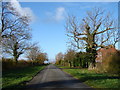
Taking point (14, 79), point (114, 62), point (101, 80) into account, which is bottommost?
point (14, 79)

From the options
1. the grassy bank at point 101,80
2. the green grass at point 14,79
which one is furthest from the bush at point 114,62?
the green grass at point 14,79

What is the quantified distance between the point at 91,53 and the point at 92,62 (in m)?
2.04

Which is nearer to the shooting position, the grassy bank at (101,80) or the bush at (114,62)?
the grassy bank at (101,80)

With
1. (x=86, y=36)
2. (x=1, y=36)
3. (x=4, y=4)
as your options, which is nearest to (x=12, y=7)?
(x=4, y=4)

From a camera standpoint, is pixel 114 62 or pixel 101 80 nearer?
pixel 101 80

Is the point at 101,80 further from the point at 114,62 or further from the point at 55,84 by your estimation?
the point at 114,62

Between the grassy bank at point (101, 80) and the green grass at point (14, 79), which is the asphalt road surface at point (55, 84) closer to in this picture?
the grassy bank at point (101, 80)

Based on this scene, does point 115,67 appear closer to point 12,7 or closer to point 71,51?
point 12,7

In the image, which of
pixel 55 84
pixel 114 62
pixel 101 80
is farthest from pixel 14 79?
pixel 114 62

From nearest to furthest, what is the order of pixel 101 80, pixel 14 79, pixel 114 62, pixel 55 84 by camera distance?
pixel 55 84
pixel 101 80
pixel 14 79
pixel 114 62

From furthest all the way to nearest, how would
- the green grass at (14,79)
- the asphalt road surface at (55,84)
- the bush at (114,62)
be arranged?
1. the bush at (114,62)
2. the green grass at (14,79)
3. the asphalt road surface at (55,84)

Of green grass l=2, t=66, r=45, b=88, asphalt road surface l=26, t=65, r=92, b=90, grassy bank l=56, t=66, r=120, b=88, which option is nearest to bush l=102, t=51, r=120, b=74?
grassy bank l=56, t=66, r=120, b=88

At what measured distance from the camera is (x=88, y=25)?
27953 millimetres

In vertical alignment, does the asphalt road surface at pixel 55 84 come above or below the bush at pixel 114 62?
below
